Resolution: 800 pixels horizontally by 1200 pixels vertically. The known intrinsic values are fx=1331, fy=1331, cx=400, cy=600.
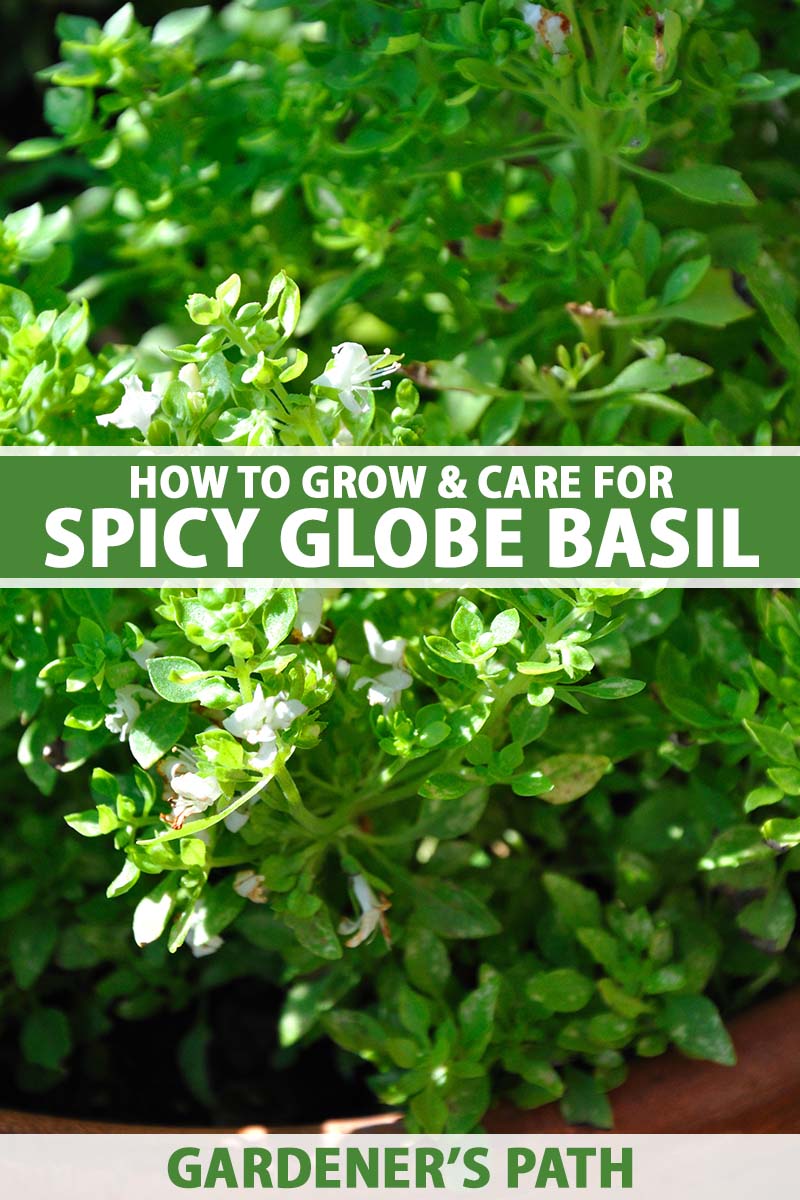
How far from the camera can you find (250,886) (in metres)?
0.76

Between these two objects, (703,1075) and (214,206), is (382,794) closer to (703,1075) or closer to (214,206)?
(703,1075)

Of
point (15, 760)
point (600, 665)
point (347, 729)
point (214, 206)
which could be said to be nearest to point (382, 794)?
point (347, 729)

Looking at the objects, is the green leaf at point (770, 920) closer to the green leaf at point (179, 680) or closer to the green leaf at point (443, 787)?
the green leaf at point (443, 787)

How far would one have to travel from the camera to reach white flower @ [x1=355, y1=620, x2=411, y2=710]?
0.73m

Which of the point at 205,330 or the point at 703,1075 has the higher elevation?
the point at 205,330

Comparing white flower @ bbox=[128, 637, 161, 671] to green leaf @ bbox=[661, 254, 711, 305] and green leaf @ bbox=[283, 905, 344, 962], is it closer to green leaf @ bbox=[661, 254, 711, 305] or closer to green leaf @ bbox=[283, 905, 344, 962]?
green leaf @ bbox=[283, 905, 344, 962]

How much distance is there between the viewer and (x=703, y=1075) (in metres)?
0.86

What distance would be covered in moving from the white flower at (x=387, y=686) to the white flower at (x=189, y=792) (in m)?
0.10

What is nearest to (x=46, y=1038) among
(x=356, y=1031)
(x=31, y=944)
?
(x=31, y=944)

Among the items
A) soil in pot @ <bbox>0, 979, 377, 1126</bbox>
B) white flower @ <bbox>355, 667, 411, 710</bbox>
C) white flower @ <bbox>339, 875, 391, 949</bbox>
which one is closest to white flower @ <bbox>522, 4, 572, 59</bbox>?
white flower @ <bbox>355, 667, 411, 710</bbox>

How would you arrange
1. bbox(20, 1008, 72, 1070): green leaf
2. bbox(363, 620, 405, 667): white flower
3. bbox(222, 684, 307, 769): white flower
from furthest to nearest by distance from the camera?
bbox(20, 1008, 72, 1070): green leaf
bbox(363, 620, 405, 667): white flower
bbox(222, 684, 307, 769): white flower

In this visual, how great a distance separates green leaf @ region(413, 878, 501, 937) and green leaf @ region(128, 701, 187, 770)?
23 centimetres
